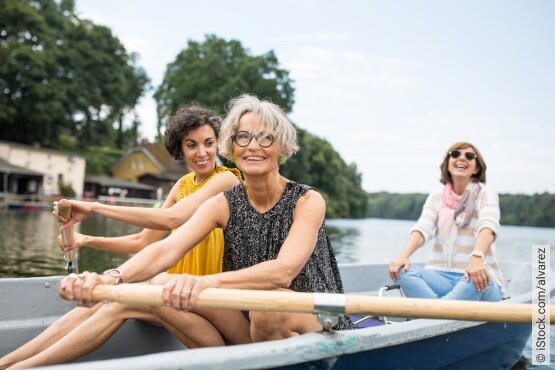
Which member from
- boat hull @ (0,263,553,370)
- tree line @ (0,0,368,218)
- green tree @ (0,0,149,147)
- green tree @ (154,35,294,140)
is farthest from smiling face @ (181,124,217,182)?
green tree @ (154,35,294,140)

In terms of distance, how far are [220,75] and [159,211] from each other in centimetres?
4370

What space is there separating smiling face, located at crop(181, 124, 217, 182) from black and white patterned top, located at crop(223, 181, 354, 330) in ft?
2.12

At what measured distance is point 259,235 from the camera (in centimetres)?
293

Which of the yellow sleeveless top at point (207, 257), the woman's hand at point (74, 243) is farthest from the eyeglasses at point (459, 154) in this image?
the woman's hand at point (74, 243)

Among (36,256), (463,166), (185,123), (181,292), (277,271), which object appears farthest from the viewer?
(36,256)

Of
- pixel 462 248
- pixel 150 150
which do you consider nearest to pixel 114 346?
pixel 462 248

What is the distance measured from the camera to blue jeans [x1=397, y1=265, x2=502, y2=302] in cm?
400

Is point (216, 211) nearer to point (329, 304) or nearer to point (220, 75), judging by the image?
point (329, 304)

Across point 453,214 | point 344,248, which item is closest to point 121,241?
point 453,214

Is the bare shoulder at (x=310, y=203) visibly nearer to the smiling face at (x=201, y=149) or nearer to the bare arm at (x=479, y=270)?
the smiling face at (x=201, y=149)

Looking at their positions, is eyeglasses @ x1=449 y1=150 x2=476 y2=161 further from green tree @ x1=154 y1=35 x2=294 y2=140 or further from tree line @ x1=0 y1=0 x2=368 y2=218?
green tree @ x1=154 y1=35 x2=294 y2=140

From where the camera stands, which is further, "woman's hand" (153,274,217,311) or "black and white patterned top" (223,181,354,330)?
"black and white patterned top" (223,181,354,330)

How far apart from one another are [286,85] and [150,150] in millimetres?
17592

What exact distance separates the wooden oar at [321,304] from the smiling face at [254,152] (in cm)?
71
